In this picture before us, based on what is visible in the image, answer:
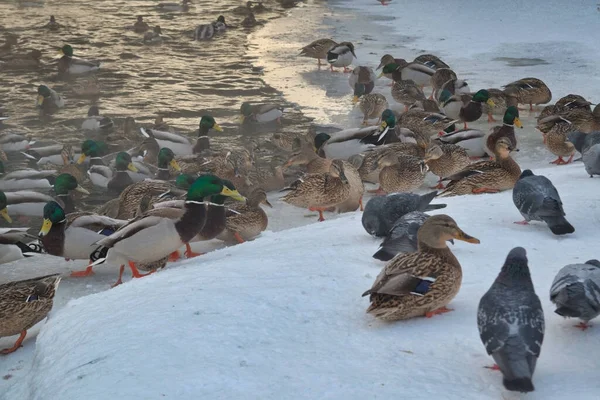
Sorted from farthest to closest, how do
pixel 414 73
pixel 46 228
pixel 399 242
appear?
1. pixel 414 73
2. pixel 46 228
3. pixel 399 242

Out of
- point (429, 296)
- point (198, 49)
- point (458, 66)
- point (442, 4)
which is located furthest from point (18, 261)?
point (442, 4)

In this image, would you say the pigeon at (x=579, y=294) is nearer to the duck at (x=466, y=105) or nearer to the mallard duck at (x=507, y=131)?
the mallard duck at (x=507, y=131)

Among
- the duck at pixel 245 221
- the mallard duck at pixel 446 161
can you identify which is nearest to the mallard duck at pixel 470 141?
the mallard duck at pixel 446 161

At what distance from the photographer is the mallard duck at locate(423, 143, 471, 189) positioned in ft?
30.0

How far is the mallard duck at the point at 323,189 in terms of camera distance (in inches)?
325

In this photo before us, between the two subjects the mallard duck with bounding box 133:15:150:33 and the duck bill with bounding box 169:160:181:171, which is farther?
the mallard duck with bounding box 133:15:150:33

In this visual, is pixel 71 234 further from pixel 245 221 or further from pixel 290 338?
pixel 290 338

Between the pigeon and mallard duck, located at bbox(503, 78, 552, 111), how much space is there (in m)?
7.97

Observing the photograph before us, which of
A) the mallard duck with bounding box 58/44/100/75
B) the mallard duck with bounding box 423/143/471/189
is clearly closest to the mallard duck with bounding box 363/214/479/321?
the mallard duck with bounding box 423/143/471/189

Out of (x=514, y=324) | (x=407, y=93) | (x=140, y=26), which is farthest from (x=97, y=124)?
(x=514, y=324)

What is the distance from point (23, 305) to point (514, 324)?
3416 millimetres

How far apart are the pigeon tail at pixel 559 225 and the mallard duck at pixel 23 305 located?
329cm

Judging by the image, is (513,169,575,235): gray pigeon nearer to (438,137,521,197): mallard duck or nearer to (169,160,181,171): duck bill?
(438,137,521,197): mallard duck

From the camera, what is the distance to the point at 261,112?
1215 cm
